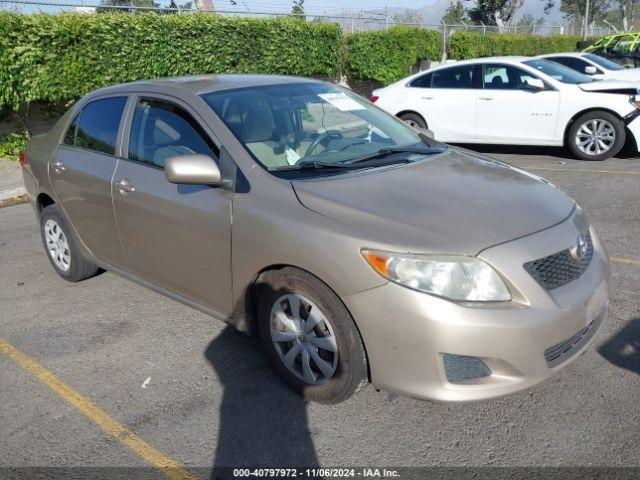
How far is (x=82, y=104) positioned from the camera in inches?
187

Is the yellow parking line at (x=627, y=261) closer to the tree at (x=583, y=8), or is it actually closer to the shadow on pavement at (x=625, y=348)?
the shadow on pavement at (x=625, y=348)

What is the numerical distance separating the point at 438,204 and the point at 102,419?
2.08 meters

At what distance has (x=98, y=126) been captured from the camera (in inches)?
175

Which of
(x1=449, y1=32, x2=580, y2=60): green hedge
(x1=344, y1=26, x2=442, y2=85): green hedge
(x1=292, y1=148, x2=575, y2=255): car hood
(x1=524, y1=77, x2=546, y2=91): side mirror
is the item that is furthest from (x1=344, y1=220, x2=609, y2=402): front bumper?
(x1=449, y1=32, x2=580, y2=60): green hedge

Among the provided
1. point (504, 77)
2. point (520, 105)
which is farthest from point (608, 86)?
point (504, 77)

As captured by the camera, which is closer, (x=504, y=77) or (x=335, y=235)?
(x=335, y=235)

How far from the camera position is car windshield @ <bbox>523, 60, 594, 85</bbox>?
374 inches

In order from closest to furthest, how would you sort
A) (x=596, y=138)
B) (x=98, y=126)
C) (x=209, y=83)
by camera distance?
(x=209, y=83), (x=98, y=126), (x=596, y=138)

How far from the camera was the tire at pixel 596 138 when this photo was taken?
351 inches

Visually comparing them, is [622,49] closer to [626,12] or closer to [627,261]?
[627,261]

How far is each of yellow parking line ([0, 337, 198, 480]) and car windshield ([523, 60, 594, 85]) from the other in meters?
8.43

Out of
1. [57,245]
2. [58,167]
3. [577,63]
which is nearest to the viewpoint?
[58,167]

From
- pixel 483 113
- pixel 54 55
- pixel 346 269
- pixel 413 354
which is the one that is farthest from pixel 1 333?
pixel 483 113

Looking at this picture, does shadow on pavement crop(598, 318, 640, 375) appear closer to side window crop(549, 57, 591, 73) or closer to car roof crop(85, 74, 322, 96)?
car roof crop(85, 74, 322, 96)
